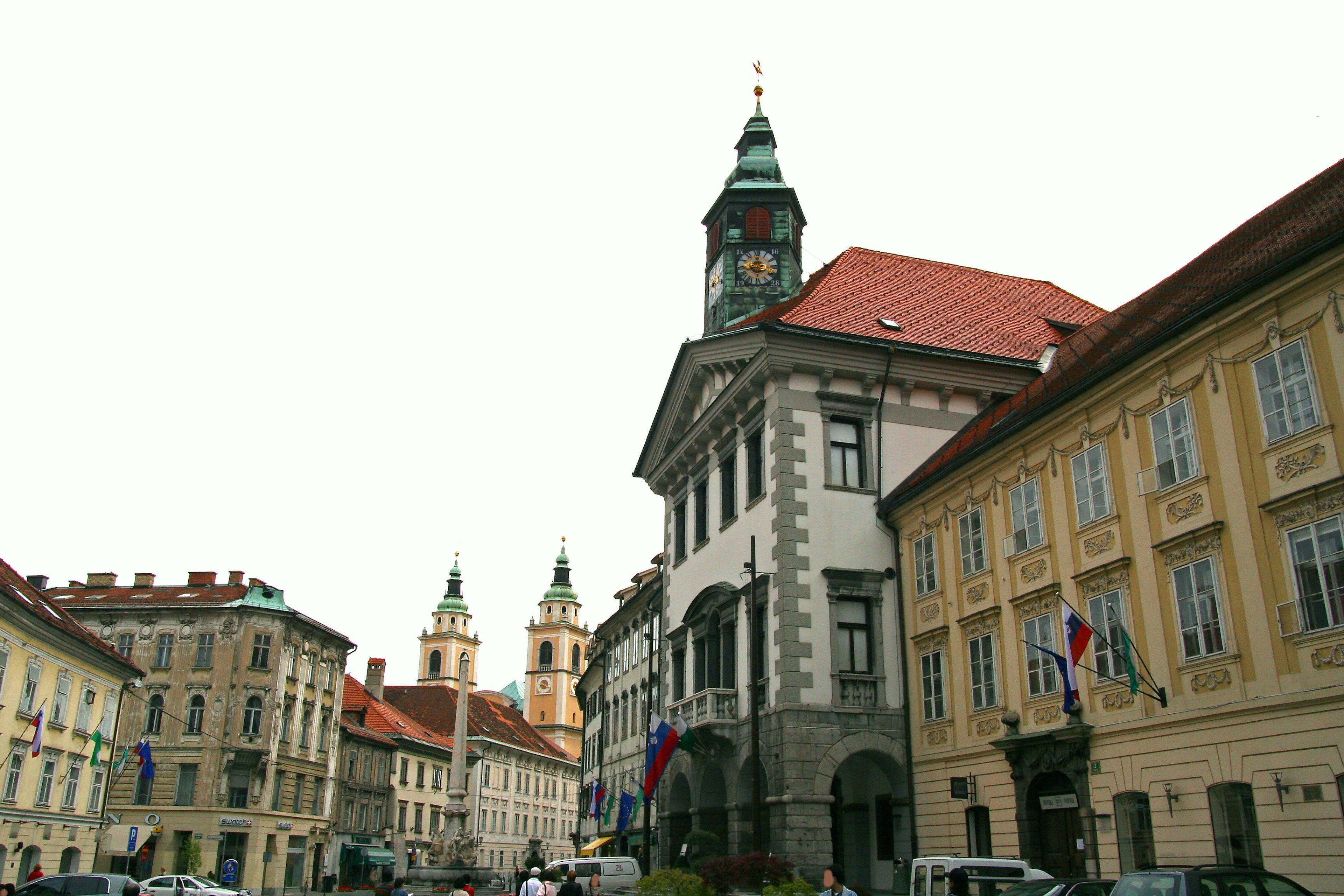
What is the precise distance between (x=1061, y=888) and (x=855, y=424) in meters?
17.0

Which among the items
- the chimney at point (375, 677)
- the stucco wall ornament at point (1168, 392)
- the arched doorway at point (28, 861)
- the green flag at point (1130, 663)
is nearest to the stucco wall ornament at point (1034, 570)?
the stucco wall ornament at point (1168, 392)

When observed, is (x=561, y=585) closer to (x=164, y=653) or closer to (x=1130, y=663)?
(x=164, y=653)

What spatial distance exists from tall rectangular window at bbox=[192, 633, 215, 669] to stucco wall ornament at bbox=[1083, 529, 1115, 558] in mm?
47743

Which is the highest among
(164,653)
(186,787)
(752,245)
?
(752,245)

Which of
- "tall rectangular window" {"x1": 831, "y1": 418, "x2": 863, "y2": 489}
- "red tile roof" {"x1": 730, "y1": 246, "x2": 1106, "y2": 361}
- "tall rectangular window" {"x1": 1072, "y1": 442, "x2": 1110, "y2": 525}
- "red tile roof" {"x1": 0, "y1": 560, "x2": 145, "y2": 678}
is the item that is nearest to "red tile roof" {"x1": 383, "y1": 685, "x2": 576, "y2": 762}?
"red tile roof" {"x1": 0, "y1": 560, "x2": 145, "y2": 678}

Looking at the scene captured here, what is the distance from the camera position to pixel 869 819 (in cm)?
2888

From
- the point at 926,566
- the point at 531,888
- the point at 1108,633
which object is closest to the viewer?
the point at 531,888

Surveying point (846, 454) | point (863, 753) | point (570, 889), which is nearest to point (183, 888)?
point (570, 889)

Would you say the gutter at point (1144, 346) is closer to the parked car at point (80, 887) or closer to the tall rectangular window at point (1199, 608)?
the tall rectangular window at point (1199, 608)

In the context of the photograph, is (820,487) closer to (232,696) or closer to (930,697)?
(930,697)

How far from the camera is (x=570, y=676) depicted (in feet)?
491

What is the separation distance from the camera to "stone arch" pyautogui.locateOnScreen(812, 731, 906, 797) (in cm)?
2683

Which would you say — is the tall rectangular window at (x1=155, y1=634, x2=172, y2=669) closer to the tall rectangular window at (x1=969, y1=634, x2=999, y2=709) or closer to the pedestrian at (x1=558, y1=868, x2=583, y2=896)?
the pedestrian at (x1=558, y1=868, x2=583, y2=896)

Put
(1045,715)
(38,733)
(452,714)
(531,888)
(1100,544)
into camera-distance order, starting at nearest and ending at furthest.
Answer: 1. (531,888)
2. (1100,544)
3. (1045,715)
4. (38,733)
5. (452,714)
